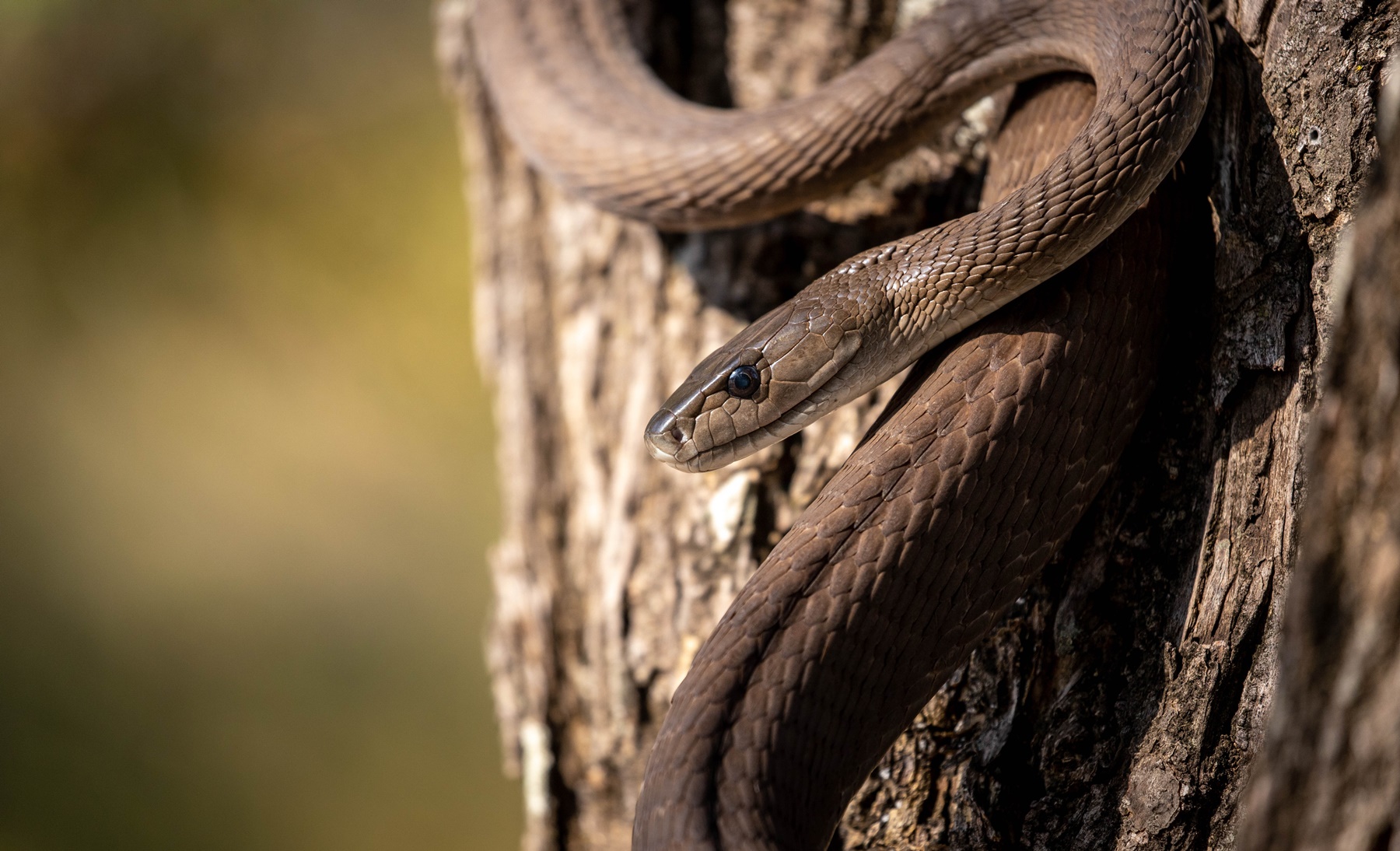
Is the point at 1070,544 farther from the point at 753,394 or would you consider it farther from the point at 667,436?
the point at 667,436

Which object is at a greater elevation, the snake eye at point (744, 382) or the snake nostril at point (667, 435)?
the snake eye at point (744, 382)

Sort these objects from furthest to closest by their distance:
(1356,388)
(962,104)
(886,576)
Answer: (962,104) → (886,576) → (1356,388)

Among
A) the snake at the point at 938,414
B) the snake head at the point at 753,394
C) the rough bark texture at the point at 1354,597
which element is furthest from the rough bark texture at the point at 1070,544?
the rough bark texture at the point at 1354,597

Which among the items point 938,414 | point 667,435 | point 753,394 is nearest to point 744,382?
point 753,394

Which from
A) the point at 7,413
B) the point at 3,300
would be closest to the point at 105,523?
the point at 7,413

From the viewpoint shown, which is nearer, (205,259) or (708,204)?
(708,204)

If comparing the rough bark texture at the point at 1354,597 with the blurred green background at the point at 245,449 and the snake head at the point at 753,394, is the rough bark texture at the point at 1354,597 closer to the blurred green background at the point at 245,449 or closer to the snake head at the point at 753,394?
the snake head at the point at 753,394

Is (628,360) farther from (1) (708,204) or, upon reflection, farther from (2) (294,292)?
(2) (294,292)
